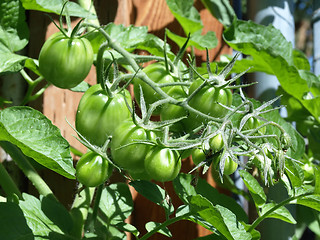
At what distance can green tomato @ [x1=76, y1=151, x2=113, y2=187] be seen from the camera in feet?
1.98

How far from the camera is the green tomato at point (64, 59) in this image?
2.09 ft

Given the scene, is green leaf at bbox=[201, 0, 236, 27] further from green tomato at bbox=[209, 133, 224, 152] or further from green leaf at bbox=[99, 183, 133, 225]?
green tomato at bbox=[209, 133, 224, 152]

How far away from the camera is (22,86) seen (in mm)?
1084

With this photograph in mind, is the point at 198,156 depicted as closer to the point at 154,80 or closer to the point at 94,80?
the point at 154,80

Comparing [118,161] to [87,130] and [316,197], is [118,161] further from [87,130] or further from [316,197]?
[316,197]

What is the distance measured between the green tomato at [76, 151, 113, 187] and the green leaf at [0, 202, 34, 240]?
0.44 ft

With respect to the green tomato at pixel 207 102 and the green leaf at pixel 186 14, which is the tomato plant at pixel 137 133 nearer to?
the green tomato at pixel 207 102

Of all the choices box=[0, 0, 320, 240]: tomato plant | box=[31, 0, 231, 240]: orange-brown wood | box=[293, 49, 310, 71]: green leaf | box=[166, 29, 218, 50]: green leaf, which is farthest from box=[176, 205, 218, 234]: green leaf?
box=[293, 49, 310, 71]: green leaf

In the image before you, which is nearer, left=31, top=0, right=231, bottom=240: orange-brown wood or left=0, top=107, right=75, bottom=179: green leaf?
left=0, top=107, right=75, bottom=179: green leaf

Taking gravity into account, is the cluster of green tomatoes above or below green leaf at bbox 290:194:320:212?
above

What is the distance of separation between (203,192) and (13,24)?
1.53ft

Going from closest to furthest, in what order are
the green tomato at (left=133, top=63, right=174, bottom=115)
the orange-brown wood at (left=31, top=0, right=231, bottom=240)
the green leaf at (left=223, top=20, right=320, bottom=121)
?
the green tomato at (left=133, top=63, right=174, bottom=115) → the green leaf at (left=223, top=20, right=320, bottom=121) → the orange-brown wood at (left=31, top=0, right=231, bottom=240)

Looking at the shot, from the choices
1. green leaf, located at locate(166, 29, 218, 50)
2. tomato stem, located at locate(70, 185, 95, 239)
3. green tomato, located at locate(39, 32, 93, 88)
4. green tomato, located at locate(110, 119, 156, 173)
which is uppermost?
green tomato, located at locate(39, 32, 93, 88)

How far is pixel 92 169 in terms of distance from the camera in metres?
0.60
